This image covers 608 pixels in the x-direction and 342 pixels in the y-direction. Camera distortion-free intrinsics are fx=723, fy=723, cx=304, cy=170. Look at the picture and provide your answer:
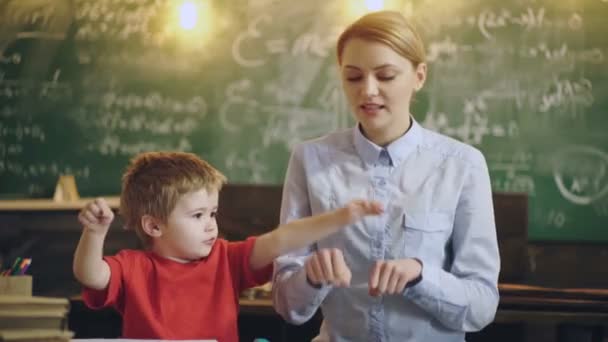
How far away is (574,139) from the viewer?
3514mm

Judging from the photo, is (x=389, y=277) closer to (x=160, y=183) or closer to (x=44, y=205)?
(x=160, y=183)

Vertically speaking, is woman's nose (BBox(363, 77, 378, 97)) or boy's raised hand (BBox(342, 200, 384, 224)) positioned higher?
woman's nose (BBox(363, 77, 378, 97))

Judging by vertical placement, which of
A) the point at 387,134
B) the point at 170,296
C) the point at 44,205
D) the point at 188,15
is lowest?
the point at 170,296

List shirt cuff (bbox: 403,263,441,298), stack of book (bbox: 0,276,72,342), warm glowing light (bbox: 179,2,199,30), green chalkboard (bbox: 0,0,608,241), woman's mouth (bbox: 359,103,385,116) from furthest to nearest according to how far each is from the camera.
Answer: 1. warm glowing light (bbox: 179,2,199,30)
2. green chalkboard (bbox: 0,0,608,241)
3. woman's mouth (bbox: 359,103,385,116)
4. shirt cuff (bbox: 403,263,441,298)
5. stack of book (bbox: 0,276,72,342)

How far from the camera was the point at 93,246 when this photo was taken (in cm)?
146

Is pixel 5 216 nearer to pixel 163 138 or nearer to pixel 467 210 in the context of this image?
pixel 163 138

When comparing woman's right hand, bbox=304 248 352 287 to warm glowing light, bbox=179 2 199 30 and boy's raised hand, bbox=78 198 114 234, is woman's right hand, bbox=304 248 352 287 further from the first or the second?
warm glowing light, bbox=179 2 199 30

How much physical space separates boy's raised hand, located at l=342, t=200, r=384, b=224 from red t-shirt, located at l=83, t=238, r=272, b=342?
365 millimetres

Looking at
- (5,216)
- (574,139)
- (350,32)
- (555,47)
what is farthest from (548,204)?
(5,216)

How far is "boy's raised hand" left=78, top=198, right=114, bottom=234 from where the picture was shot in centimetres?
138

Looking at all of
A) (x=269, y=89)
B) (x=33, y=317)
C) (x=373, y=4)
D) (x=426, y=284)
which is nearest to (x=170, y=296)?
(x=33, y=317)

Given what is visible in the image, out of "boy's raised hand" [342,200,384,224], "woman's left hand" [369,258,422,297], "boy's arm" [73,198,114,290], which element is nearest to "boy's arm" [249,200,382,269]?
"boy's raised hand" [342,200,384,224]

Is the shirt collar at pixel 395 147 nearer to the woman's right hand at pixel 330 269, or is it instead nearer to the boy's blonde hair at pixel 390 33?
the boy's blonde hair at pixel 390 33

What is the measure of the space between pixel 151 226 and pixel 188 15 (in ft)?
7.49
